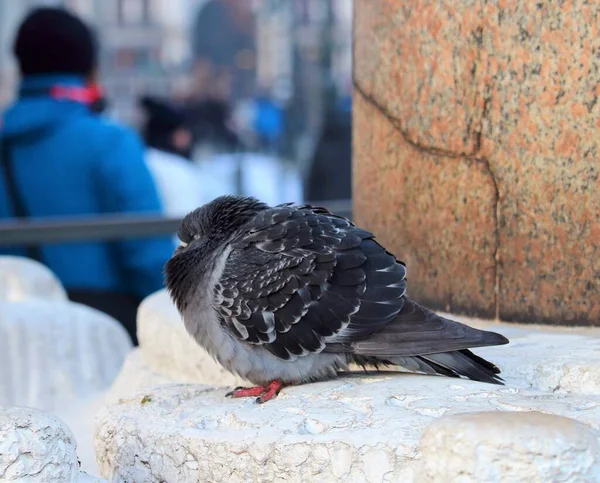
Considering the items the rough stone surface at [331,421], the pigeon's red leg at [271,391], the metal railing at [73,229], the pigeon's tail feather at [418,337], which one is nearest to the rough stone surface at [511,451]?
the rough stone surface at [331,421]

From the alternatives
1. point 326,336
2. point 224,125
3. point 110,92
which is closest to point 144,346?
point 326,336

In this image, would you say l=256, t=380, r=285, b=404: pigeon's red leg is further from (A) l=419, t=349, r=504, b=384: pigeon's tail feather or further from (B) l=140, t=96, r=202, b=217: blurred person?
(B) l=140, t=96, r=202, b=217: blurred person

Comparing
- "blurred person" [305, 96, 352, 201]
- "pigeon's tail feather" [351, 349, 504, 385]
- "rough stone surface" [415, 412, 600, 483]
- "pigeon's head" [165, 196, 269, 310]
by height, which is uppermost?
"pigeon's head" [165, 196, 269, 310]

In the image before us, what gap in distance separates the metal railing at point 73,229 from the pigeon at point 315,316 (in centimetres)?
275

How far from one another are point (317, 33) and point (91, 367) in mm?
13301

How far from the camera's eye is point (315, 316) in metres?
3.57

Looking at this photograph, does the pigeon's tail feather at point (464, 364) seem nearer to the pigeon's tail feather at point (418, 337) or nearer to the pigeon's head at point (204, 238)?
the pigeon's tail feather at point (418, 337)

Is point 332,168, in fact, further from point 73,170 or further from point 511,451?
point 511,451

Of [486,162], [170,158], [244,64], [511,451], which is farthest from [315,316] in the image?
[244,64]

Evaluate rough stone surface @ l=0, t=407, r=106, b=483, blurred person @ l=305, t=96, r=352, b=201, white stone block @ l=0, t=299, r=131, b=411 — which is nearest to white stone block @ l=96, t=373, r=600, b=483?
rough stone surface @ l=0, t=407, r=106, b=483

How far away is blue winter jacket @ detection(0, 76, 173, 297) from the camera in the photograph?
6.31 metres

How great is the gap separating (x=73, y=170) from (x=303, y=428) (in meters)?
3.53

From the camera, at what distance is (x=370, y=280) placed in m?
3.65

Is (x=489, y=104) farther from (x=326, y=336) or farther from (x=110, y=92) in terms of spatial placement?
(x=110, y=92)
